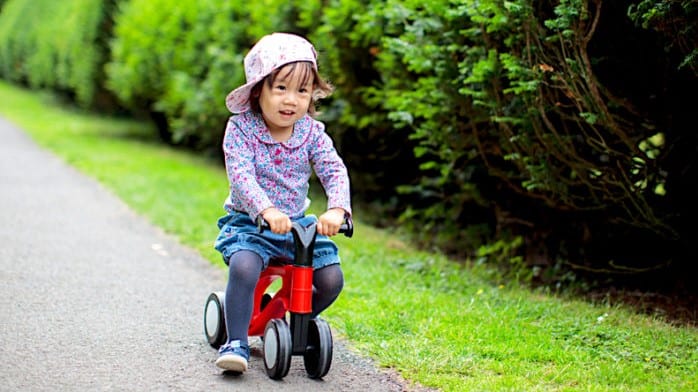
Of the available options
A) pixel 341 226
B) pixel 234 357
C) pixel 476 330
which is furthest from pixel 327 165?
pixel 476 330

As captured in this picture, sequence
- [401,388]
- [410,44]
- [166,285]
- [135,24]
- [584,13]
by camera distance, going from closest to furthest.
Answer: [401,388] < [584,13] < [166,285] < [410,44] < [135,24]

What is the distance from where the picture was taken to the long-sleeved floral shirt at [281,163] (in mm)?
4059

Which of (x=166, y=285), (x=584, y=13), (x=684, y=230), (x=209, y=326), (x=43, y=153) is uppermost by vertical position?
(x=584, y=13)

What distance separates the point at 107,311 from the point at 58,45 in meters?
16.4

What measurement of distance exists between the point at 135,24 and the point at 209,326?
10.4 m

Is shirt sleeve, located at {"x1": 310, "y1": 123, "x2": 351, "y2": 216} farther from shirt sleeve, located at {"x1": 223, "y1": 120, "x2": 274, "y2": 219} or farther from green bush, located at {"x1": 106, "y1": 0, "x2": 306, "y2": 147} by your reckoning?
green bush, located at {"x1": 106, "y1": 0, "x2": 306, "y2": 147}

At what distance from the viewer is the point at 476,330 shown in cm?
474

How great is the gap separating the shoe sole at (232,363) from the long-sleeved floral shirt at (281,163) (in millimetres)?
639

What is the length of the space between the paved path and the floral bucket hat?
1.24 m

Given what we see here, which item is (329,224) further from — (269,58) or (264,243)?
(269,58)

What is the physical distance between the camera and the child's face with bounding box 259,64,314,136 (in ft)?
13.2

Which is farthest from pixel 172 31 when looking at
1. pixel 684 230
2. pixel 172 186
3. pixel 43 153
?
pixel 684 230

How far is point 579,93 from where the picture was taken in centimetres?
523

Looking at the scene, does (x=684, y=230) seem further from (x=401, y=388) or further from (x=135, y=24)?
(x=135, y=24)
